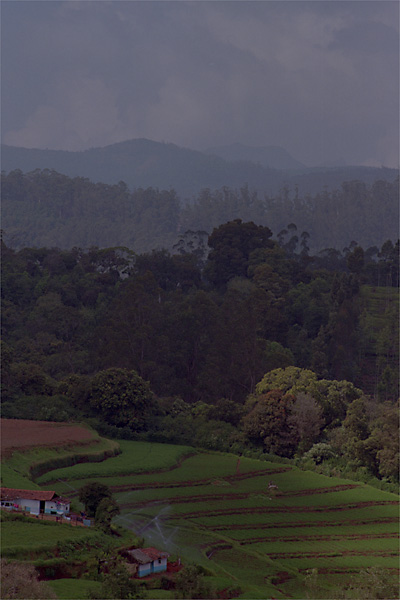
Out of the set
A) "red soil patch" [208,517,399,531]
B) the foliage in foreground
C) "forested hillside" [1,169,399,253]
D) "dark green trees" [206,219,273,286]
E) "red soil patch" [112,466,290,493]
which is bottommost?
"red soil patch" [208,517,399,531]

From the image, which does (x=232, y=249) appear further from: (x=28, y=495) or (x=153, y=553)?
(x=153, y=553)

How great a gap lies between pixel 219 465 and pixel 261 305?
19951 mm

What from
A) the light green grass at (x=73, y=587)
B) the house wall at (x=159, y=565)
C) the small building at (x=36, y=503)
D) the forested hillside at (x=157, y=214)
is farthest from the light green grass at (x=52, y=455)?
the forested hillside at (x=157, y=214)

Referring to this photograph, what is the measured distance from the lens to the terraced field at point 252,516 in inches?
820

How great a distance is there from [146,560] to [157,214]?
83.6 metres

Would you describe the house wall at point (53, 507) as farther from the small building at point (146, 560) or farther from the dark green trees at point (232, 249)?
the dark green trees at point (232, 249)

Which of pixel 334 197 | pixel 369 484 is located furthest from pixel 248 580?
pixel 334 197

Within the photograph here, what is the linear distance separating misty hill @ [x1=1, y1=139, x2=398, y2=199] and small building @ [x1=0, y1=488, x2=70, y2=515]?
441 ft

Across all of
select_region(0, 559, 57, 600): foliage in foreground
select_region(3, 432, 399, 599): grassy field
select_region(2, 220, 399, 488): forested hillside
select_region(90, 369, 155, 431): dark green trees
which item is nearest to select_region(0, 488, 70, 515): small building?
select_region(3, 432, 399, 599): grassy field

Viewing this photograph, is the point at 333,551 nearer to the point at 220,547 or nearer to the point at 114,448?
the point at 220,547

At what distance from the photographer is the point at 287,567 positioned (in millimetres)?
20812

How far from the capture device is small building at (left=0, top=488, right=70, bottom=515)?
2197 centimetres

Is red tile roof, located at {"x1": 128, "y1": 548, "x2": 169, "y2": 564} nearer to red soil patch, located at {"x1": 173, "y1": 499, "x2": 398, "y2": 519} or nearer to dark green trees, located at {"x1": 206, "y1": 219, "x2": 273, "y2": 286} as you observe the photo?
red soil patch, located at {"x1": 173, "y1": 499, "x2": 398, "y2": 519}

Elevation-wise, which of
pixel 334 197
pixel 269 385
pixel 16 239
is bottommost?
pixel 269 385
